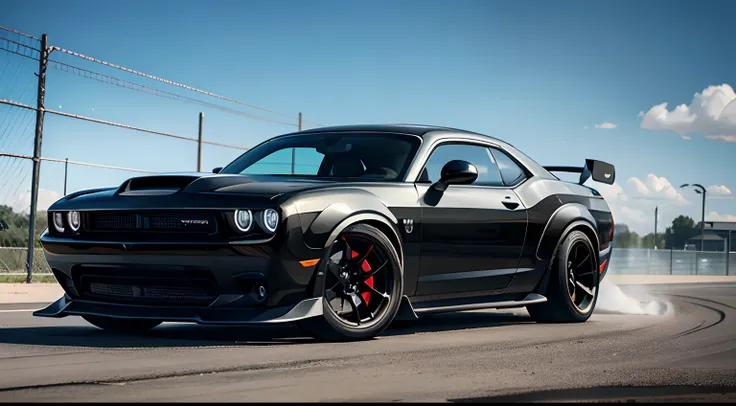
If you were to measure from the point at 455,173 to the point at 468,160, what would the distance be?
3.26 feet

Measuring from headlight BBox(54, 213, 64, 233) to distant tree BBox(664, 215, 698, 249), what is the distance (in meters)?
125

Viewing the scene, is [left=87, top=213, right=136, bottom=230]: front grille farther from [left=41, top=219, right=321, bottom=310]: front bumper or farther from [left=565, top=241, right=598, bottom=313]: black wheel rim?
[left=565, top=241, right=598, bottom=313]: black wheel rim

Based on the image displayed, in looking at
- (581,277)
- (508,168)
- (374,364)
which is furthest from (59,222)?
(581,277)

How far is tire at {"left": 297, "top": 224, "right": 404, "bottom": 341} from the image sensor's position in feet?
22.9

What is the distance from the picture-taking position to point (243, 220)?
6.71 m

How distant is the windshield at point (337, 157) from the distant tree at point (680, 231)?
404ft

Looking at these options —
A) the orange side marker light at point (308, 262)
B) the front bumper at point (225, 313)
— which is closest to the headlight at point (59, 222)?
the front bumper at point (225, 313)

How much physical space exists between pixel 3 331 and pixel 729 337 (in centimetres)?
556

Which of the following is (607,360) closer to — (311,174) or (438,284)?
(438,284)

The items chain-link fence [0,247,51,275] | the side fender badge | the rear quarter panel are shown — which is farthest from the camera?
chain-link fence [0,247,51,275]

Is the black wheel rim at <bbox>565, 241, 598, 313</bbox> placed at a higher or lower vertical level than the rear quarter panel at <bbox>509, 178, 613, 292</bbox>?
lower

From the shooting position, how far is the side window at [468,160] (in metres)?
8.19

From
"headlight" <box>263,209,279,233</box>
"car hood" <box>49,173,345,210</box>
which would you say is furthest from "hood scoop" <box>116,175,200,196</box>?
"headlight" <box>263,209,279,233</box>

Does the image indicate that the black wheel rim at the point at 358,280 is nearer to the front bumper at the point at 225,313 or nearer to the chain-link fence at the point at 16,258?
the front bumper at the point at 225,313
